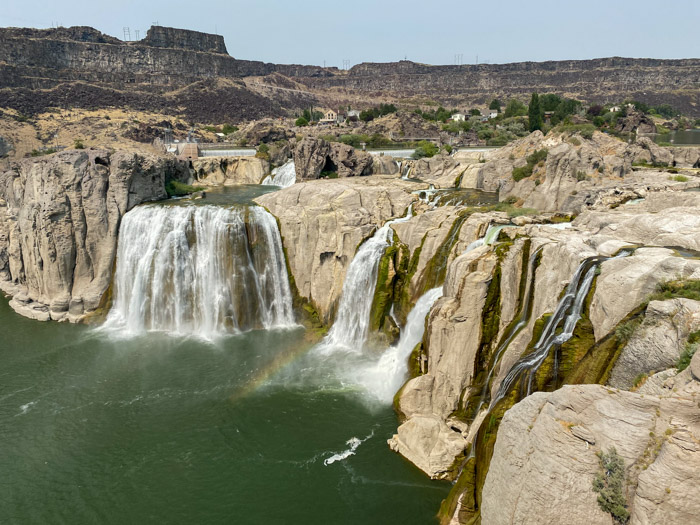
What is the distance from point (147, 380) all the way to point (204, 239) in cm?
1003

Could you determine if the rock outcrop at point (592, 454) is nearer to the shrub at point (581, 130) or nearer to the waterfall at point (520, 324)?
the waterfall at point (520, 324)

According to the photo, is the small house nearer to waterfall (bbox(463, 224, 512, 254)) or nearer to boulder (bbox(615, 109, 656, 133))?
boulder (bbox(615, 109, 656, 133))

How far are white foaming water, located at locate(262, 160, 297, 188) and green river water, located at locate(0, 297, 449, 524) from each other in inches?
1008

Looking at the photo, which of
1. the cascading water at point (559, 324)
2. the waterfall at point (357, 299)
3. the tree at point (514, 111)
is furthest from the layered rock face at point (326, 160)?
the tree at point (514, 111)

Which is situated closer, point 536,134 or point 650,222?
point 650,222

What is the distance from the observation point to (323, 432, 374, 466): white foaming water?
17.2 metres

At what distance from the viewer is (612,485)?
28.0 ft

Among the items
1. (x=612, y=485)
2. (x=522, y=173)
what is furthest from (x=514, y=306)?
(x=522, y=173)

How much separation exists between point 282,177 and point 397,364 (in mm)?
31731

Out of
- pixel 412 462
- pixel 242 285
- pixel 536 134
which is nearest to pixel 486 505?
pixel 412 462

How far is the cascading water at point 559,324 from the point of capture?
532 inches

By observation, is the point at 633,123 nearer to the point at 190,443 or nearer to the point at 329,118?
the point at 329,118

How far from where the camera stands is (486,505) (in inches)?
429

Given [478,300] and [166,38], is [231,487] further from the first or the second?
[166,38]
